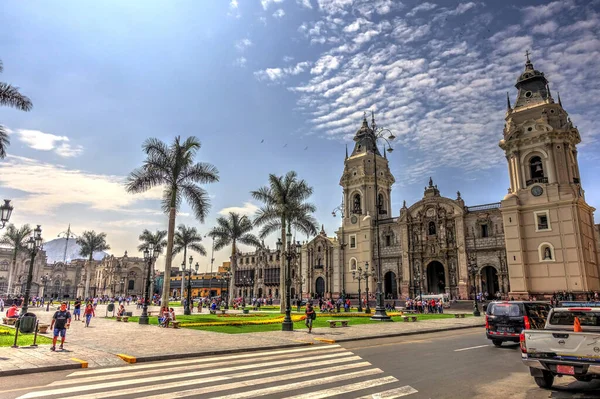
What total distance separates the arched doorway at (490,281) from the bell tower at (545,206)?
4466 millimetres

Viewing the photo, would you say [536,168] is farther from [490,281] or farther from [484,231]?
[490,281]

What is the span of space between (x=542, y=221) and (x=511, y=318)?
112 feet

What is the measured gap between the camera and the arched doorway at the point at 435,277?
5172cm

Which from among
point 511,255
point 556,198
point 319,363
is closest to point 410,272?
point 511,255

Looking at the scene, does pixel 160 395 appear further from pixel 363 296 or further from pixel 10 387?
pixel 363 296

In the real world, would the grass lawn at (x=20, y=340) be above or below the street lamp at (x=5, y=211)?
below

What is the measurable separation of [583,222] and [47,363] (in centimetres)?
4759

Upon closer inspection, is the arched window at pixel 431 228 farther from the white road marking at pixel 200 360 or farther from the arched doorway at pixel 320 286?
the white road marking at pixel 200 360

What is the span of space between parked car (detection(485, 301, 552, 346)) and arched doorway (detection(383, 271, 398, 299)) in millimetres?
40590

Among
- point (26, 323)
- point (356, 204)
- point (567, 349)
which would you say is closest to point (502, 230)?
point (356, 204)

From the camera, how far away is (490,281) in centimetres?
4775

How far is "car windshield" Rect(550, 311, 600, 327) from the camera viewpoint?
809 centimetres

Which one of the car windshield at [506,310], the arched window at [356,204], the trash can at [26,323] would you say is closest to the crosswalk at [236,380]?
the car windshield at [506,310]

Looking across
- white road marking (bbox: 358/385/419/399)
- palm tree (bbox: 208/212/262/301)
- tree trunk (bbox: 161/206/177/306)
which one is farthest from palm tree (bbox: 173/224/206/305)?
white road marking (bbox: 358/385/419/399)
